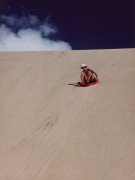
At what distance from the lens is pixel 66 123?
9.71m

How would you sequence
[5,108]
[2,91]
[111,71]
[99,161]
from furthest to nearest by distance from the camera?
[111,71], [2,91], [5,108], [99,161]

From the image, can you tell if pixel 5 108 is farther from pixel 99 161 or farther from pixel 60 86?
pixel 99 161

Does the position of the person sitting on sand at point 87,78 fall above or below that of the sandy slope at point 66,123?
above

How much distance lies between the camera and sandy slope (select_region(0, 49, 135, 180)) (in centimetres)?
775

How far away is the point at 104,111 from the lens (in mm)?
10258

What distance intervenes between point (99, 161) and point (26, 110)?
11.5ft

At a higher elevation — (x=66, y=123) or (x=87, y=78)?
(x=87, y=78)

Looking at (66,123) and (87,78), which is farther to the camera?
(87,78)

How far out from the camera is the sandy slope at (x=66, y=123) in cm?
775

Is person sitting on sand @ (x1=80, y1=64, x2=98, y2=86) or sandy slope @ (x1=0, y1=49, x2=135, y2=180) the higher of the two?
person sitting on sand @ (x1=80, y1=64, x2=98, y2=86)

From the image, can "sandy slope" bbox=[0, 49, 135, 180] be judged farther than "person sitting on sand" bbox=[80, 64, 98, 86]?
No

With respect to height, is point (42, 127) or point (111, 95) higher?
point (111, 95)

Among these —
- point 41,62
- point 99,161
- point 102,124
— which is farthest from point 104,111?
point 41,62

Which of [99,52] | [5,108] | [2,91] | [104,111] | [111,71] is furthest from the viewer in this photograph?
[99,52]
